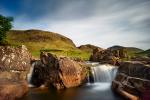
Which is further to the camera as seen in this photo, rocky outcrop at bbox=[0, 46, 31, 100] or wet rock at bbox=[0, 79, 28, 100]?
rocky outcrop at bbox=[0, 46, 31, 100]

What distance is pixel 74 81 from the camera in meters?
44.5

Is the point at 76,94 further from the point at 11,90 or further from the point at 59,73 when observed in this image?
the point at 11,90

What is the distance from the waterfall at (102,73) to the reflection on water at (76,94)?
472cm

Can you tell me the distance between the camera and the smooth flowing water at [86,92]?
35.0m

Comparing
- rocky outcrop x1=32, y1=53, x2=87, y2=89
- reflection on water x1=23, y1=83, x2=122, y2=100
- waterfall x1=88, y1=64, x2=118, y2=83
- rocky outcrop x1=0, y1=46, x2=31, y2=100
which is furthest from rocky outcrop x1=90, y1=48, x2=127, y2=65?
rocky outcrop x1=0, y1=46, x2=31, y2=100

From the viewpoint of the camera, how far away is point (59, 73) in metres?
42.9

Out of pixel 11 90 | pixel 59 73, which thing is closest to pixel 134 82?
pixel 59 73

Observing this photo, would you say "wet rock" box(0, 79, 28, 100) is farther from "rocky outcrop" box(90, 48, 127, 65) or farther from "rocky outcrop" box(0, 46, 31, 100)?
"rocky outcrop" box(90, 48, 127, 65)

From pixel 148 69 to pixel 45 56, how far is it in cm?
2089

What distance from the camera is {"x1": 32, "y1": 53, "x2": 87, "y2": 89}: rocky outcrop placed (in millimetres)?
43000

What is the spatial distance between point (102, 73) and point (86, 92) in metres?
11.9

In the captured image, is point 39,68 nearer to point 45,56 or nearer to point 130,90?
point 45,56

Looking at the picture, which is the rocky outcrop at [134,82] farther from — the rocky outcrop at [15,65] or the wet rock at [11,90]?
the rocky outcrop at [15,65]

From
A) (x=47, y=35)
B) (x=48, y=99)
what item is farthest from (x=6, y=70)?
(x=47, y=35)
